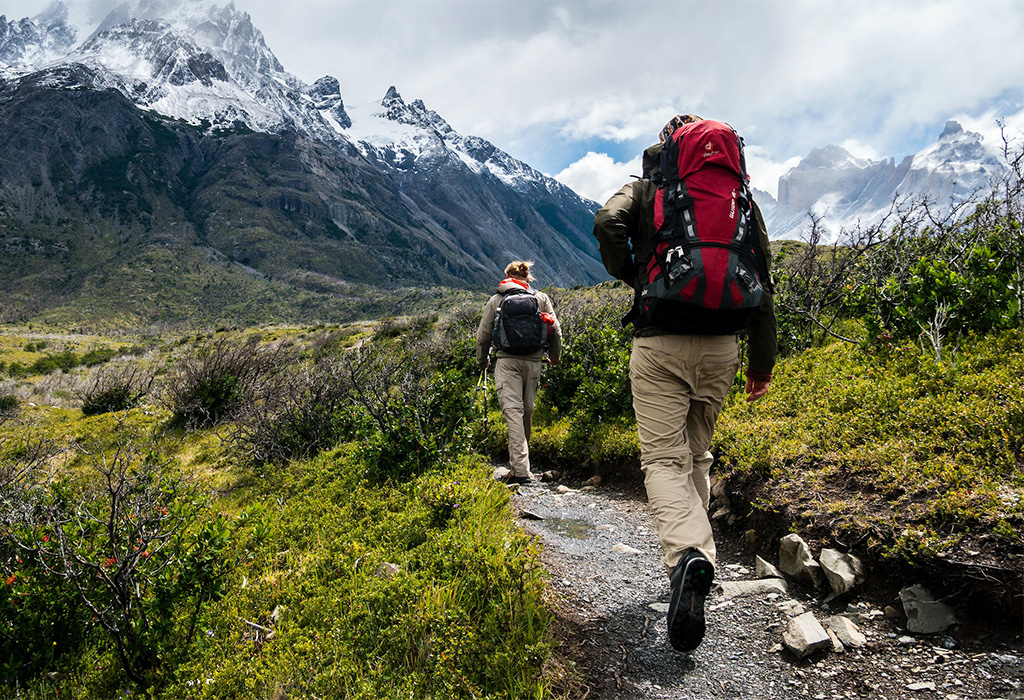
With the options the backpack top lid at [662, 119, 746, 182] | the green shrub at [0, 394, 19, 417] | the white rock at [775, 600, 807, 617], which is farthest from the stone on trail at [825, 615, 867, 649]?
the green shrub at [0, 394, 19, 417]

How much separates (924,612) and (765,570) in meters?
0.81

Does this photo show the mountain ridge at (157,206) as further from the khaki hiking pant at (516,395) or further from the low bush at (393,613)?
the low bush at (393,613)

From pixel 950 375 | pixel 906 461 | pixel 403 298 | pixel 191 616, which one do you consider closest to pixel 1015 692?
pixel 906 461

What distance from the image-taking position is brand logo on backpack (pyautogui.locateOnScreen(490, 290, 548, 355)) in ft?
17.5

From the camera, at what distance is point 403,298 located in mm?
99750

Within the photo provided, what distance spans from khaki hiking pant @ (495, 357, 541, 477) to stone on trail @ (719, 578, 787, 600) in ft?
9.01

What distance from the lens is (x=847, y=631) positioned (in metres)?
2.44

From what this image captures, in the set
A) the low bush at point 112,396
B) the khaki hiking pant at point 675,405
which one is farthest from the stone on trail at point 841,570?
the low bush at point 112,396

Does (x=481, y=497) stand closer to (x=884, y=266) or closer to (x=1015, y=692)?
(x=1015, y=692)

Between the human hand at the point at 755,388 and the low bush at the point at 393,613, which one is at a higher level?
the human hand at the point at 755,388

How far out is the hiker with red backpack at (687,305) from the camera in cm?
247

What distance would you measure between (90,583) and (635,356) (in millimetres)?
3301

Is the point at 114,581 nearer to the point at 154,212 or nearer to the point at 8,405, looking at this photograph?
the point at 8,405

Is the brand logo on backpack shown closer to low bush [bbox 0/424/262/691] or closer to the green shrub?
low bush [bbox 0/424/262/691]
